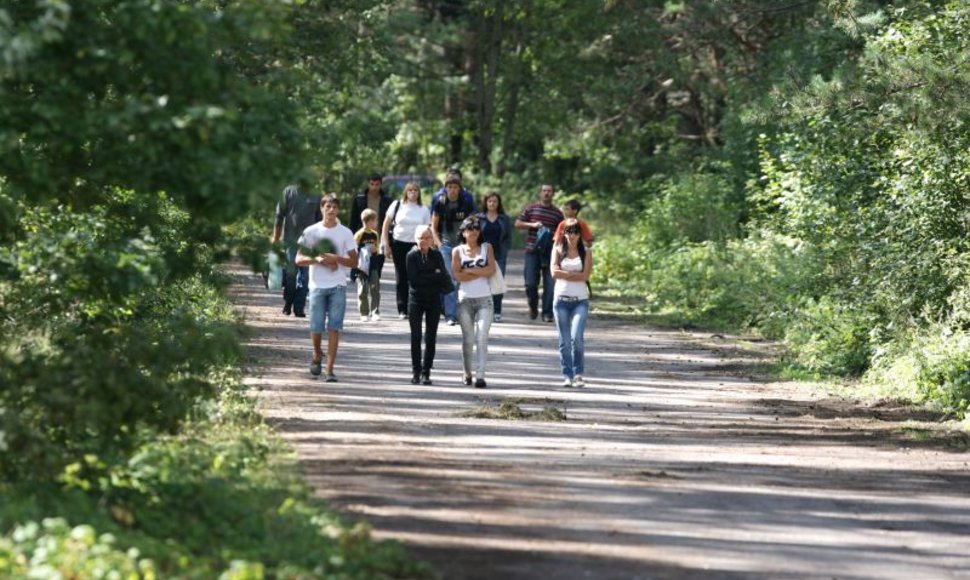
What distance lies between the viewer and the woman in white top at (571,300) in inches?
742

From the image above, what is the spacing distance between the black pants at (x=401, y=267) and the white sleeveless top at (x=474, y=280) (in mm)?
4346

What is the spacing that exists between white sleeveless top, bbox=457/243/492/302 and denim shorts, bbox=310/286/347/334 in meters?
1.27

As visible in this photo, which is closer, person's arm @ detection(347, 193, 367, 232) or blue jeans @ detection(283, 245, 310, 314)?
blue jeans @ detection(283, 245, 310, 314)

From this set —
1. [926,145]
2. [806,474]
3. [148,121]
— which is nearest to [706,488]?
[806,474]

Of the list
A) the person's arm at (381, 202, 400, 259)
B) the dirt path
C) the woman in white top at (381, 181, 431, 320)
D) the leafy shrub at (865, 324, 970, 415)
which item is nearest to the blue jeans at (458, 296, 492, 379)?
the dirt path

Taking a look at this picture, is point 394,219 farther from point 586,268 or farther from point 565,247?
point 586,268

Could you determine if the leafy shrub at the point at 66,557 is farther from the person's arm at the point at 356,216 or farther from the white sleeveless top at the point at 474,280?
the person's arm at the point at 356,216

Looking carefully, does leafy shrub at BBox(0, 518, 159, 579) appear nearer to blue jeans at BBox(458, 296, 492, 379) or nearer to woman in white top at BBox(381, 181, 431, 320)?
blue jeans at BBox(458, 296, 492, 379)

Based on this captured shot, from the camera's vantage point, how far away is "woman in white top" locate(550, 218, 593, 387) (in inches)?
742

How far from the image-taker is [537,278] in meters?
26.1

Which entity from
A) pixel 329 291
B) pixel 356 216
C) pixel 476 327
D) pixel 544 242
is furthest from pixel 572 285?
pixel 356 216

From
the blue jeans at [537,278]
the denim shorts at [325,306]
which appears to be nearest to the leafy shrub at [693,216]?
the blue jeans at [537,278]

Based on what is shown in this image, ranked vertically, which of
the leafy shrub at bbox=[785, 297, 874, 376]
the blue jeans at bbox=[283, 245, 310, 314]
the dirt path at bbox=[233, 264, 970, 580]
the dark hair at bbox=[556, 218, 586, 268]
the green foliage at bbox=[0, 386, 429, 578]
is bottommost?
the dirt path at bbox=[233, 264, 970, 580]

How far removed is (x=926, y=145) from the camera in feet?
64.0
